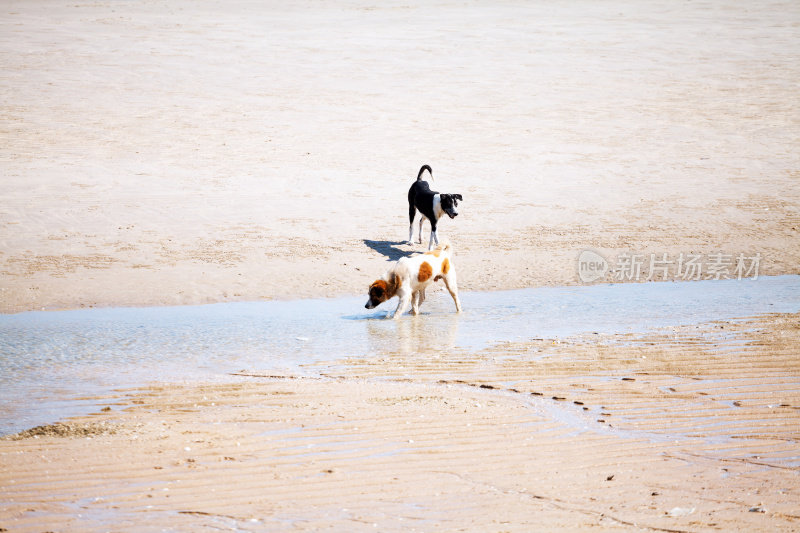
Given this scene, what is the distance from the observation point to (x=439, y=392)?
6320mm

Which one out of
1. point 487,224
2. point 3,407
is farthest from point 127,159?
point 3,407

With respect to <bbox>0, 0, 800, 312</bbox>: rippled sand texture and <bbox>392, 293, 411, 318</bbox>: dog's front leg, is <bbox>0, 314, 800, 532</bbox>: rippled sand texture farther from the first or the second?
<bbox>0, 0, 800, 312</bbox>: rippled sand texture

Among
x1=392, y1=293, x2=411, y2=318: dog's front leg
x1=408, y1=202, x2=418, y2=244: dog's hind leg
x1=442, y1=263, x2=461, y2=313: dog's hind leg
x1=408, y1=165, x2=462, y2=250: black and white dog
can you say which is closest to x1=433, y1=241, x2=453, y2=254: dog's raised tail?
x1=442, y1=263, x2=461, y2=313: dog's hind leg

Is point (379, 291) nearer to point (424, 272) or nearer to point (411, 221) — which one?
point (424, 272)

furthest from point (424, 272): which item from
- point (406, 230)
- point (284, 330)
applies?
point (406, 230)

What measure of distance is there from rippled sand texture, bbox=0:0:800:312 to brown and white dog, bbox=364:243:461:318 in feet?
3.97

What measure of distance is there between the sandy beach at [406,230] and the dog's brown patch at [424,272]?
0.73m

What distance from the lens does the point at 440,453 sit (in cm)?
501

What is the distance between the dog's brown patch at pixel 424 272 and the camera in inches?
377

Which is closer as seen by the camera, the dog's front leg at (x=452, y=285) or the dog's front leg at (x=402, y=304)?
the dog's front leg at (x=402, y=304)

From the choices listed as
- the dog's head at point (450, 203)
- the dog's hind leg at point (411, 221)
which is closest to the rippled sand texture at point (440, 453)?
the dog's head at point (450, 203)

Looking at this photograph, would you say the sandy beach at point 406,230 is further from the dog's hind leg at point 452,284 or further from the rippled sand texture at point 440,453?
the dog's hind leg at point 452,284

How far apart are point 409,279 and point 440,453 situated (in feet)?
15.3

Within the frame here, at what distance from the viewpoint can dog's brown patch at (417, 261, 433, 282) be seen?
31.4ft
